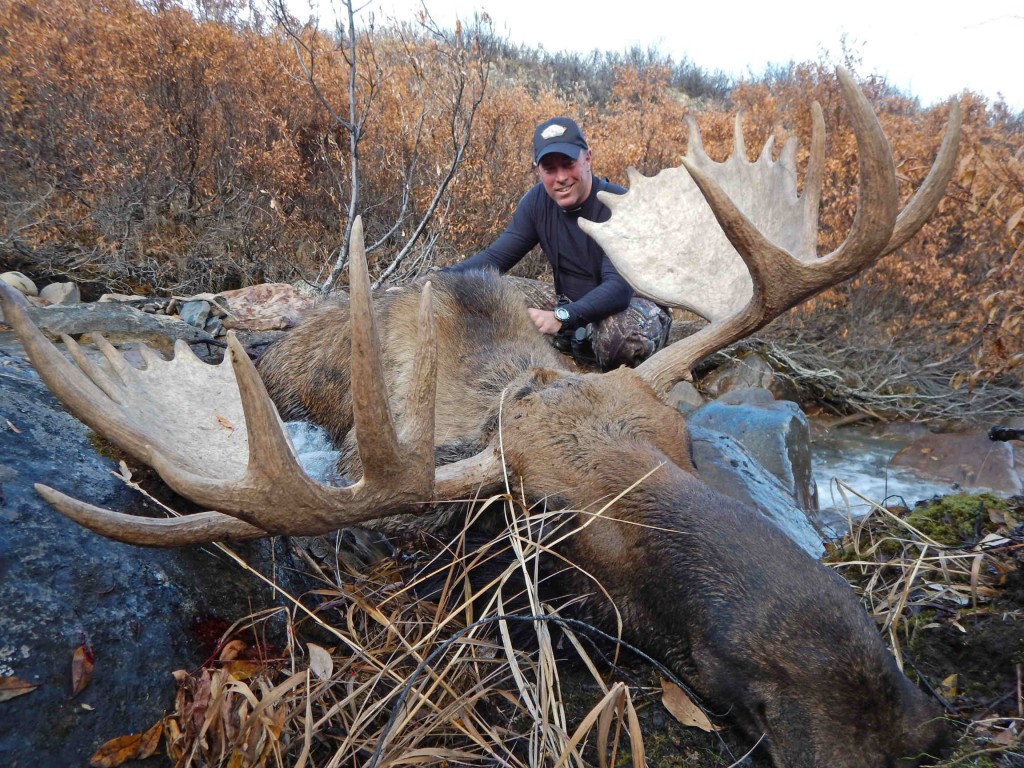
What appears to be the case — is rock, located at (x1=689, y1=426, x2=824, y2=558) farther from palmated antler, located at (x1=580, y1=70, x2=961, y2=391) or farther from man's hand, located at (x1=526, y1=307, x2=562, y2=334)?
man's hand, located at (x1=526, y1=307, x2=562, y2=334)

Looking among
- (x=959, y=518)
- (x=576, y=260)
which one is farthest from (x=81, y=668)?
(x=576, y=260)

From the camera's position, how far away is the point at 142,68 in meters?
8.11

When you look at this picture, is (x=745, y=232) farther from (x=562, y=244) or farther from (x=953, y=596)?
(x=562, y=244)

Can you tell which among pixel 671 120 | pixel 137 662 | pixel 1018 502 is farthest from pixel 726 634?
pixel 671 120

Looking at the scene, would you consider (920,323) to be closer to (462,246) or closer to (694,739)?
(462,246)

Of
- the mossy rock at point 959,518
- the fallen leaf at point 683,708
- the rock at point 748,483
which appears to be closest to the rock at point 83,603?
the fallen leaf at point 683,708

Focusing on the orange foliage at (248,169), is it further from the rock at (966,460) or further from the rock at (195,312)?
the rock at (966,460)

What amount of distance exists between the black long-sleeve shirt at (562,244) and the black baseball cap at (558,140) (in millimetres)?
434

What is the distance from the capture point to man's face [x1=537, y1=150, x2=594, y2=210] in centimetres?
502

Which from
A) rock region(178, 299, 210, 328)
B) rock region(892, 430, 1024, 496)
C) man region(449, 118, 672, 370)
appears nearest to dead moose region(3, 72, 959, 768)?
man region(449, 118, 672, 370)

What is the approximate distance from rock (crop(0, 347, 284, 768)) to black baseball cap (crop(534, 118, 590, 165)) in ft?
11.6

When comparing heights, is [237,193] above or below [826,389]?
above

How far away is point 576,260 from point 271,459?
3.78 m

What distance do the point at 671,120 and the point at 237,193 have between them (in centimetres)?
767
